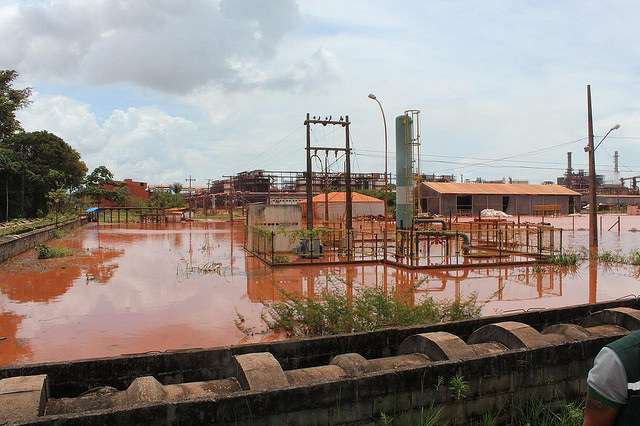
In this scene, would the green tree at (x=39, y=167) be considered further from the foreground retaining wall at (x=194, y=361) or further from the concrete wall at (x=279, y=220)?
the foreground retaining wall at (x=194, y=361)

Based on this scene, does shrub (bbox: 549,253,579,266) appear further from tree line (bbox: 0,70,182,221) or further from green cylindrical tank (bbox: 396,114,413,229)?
tree line (bbox: 0,70,182,221)

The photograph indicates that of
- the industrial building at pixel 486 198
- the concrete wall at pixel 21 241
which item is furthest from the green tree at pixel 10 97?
the industrial building at pixel 486 198

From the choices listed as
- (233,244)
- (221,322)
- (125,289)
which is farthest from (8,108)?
(221,322)

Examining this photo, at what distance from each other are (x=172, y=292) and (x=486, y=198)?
52.9m

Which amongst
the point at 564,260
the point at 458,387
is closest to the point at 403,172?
the point at 564,260

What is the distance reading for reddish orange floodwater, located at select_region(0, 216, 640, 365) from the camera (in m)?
9.02

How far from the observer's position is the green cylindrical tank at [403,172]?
65.7ft

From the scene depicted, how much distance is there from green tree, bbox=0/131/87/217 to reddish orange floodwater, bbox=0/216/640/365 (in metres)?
25.7

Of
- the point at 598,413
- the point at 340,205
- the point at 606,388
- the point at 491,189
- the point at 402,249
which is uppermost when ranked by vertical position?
the point at 491,189

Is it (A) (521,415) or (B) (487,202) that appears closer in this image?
(A) (521,415)

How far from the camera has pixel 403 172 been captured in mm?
20141

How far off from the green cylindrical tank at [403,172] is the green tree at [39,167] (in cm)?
3472

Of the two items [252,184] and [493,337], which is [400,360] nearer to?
[493,337]

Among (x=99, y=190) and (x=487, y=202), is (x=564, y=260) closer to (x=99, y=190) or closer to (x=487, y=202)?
(x=487, y=202)
